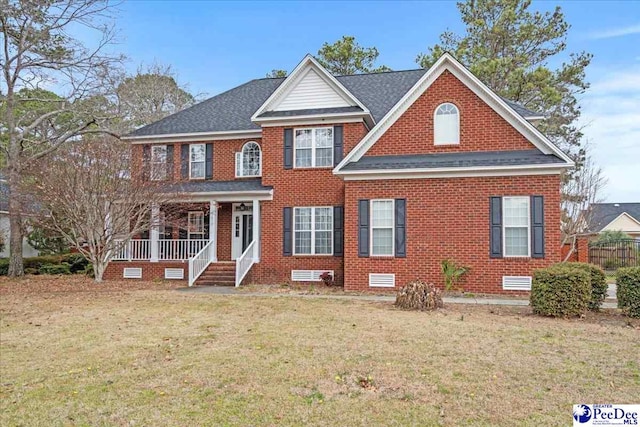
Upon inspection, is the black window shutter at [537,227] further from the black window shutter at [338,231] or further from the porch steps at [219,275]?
the porch steps at [219,275]

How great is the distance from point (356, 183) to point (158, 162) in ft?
25.6

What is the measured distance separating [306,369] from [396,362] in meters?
1.25

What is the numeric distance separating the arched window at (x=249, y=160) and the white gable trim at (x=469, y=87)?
16.4 feet

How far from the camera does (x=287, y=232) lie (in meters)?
17.8

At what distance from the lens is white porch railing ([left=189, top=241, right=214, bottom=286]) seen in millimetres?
17188

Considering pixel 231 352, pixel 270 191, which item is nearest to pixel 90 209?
pixel 270 191

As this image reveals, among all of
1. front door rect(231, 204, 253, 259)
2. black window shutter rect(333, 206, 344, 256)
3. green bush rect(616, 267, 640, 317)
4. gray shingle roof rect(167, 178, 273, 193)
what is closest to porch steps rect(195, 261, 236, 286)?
front door rect(231, 204, 253, 259)

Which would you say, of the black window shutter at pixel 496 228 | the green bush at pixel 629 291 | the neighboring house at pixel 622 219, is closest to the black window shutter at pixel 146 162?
the black window shutter at pixel 496 228

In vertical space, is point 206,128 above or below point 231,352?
above

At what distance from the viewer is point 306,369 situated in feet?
21.3

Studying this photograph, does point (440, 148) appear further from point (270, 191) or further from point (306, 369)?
point (306, 369)

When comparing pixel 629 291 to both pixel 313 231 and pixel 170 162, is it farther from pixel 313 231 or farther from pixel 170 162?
pixel 170 162

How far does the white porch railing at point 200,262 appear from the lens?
17.2m

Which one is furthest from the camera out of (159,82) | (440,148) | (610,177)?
(159,82)
